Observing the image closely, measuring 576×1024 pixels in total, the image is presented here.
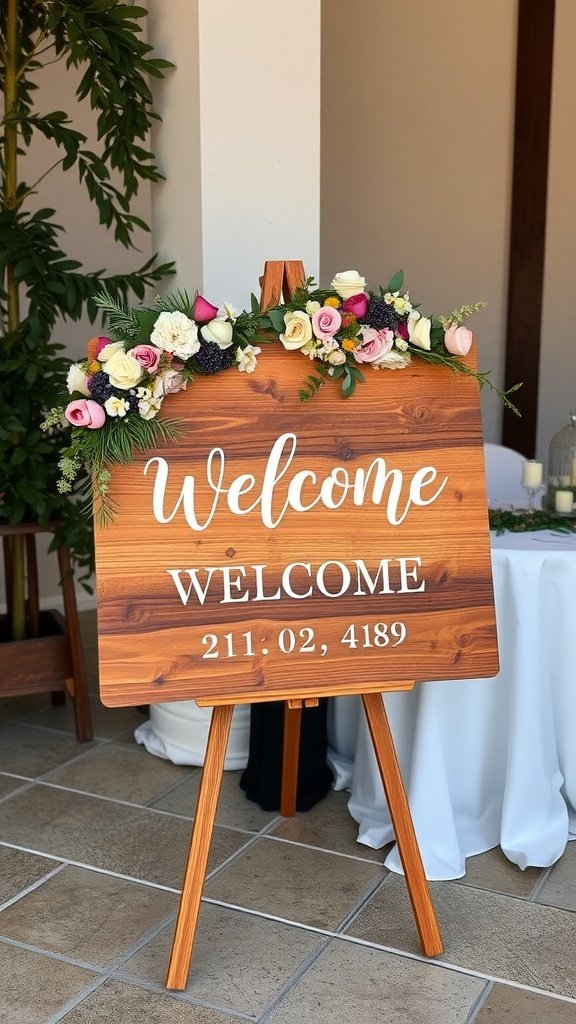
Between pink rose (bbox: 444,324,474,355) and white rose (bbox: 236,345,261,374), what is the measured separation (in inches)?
13.3

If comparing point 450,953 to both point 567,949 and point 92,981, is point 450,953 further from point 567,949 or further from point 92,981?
point 92,981

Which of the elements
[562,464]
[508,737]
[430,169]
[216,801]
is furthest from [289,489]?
[430,169]

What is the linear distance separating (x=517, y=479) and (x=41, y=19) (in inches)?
74.8

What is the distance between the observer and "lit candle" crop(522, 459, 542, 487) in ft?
8.45

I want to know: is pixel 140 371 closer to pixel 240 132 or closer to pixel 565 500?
pixel 240 132

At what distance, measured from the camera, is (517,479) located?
3197 mm

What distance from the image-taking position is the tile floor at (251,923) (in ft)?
5.82

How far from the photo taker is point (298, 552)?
178 cm

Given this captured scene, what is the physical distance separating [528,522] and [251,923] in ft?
3.63

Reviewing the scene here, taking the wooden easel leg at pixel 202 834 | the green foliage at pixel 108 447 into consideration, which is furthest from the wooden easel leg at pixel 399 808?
the green foliage at pixel 108 447

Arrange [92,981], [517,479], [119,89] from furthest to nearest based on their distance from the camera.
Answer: [517,479] < [119,89] < [92,981]

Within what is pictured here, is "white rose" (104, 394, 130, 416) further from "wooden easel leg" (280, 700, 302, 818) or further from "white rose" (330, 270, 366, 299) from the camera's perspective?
"wooden easel leg" (280, 700, 302, 818)

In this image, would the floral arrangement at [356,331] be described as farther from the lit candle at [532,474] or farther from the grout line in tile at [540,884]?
the grout line in tile at [540,884]

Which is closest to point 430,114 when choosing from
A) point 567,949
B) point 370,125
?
point 370,125
